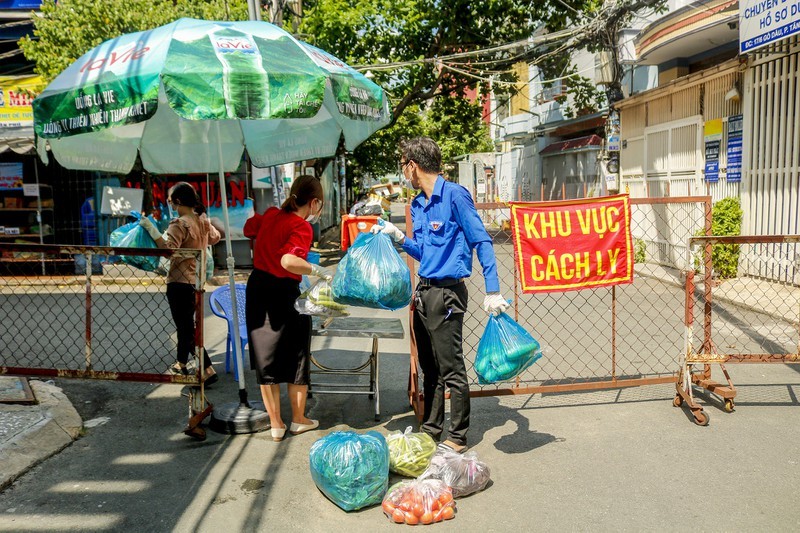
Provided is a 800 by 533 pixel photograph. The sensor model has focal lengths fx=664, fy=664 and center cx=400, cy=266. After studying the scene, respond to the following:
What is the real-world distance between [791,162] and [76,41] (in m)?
12.1

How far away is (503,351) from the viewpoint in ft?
13.8

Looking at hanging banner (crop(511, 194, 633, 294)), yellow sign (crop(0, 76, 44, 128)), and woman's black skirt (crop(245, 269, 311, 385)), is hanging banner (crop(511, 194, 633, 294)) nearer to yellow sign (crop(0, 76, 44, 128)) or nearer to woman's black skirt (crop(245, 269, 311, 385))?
woman's black skirt (crop(245, 269, 311, 385))

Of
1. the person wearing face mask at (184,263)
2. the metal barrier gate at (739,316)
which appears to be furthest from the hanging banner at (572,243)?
the person wearing face mask at (184,263)

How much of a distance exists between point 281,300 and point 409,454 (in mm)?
1420

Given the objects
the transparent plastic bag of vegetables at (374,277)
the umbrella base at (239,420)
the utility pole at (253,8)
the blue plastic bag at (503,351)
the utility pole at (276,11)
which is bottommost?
the umbrella base at (239,420)

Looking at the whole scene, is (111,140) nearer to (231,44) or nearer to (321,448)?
(231,44)

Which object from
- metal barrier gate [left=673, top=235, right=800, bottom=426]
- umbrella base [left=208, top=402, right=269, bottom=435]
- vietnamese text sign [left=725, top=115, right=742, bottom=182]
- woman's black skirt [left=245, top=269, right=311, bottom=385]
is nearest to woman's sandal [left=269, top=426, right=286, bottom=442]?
umbrella base [left=208, top=402, right=269, bottom=435]

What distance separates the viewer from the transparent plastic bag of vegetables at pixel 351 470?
3736mm

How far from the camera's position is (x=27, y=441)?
4.52 m

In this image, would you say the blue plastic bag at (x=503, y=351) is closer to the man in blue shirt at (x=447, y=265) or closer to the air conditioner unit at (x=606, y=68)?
the man in blue shirt at (x=447, y=265)

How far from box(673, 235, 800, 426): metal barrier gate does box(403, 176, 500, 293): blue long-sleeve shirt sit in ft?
5.78

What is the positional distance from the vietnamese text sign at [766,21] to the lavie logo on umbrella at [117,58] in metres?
8.10

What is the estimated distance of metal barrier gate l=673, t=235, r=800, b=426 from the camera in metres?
5.00

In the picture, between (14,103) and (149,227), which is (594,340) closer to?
(149,227)
